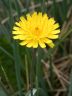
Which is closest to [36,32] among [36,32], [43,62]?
[36,32]

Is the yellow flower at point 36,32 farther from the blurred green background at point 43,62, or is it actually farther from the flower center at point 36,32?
the blurred green background at point 43,62

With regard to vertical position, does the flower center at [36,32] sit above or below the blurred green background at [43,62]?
above

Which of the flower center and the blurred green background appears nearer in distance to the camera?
the flower center

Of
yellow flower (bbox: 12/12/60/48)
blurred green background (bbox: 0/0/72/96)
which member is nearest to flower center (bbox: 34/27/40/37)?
yellow flower (bbox: 12/12/60/48)

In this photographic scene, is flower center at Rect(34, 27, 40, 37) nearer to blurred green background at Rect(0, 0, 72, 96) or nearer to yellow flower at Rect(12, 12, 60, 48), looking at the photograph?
yellow flower at Rect(12, 12, 60, 48)

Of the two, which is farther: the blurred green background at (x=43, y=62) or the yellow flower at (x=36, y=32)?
the blurred green background at (x=43, y=62)

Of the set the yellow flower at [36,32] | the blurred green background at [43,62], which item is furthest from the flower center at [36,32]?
the blurred green background at [43,62]

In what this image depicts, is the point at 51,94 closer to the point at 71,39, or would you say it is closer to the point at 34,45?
the point at 71,39

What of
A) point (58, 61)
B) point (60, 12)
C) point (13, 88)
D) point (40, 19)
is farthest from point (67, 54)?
point (40, 19)
